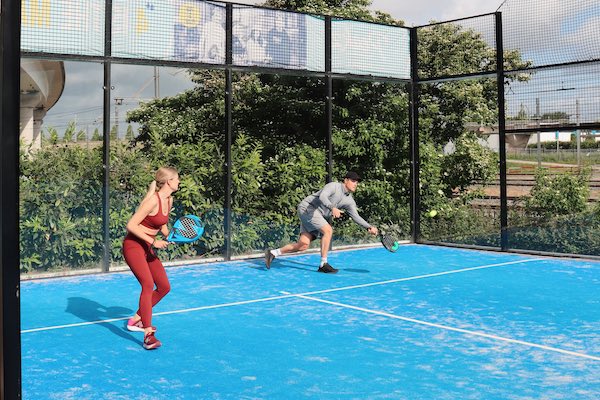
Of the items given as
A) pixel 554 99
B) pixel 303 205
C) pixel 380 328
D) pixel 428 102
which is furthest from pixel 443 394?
pixel 428 102

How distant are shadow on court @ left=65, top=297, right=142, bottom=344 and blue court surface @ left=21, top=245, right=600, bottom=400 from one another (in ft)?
0.07

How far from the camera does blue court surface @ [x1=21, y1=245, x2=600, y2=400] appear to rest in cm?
528

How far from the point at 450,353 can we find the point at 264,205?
7.56 meters

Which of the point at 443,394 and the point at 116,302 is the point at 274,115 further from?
Result: the point at 443,394

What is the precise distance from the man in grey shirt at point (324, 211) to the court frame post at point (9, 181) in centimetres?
875

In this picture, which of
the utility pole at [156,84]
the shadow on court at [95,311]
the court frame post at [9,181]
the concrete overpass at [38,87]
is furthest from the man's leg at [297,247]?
the court frame post at [9,181]

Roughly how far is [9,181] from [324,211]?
31.0 ft

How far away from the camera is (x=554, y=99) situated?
41.3ft

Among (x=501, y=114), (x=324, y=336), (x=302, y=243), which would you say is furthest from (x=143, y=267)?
(x=501, y=114)

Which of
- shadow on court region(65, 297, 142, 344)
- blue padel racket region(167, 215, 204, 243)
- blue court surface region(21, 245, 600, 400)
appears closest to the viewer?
blue court surface region(21, 245, 600, 400)

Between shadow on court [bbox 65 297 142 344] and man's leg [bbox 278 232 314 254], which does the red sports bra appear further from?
man's leg [bbox 278 232 314 254]

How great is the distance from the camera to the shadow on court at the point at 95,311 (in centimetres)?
745

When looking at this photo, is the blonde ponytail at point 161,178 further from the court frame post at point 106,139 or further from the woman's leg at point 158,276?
the court frame post at point 106,139

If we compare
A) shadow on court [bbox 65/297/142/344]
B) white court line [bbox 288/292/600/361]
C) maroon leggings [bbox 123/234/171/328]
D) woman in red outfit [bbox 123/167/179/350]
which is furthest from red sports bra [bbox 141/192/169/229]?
white court line [bbox 288/292/600/361]
